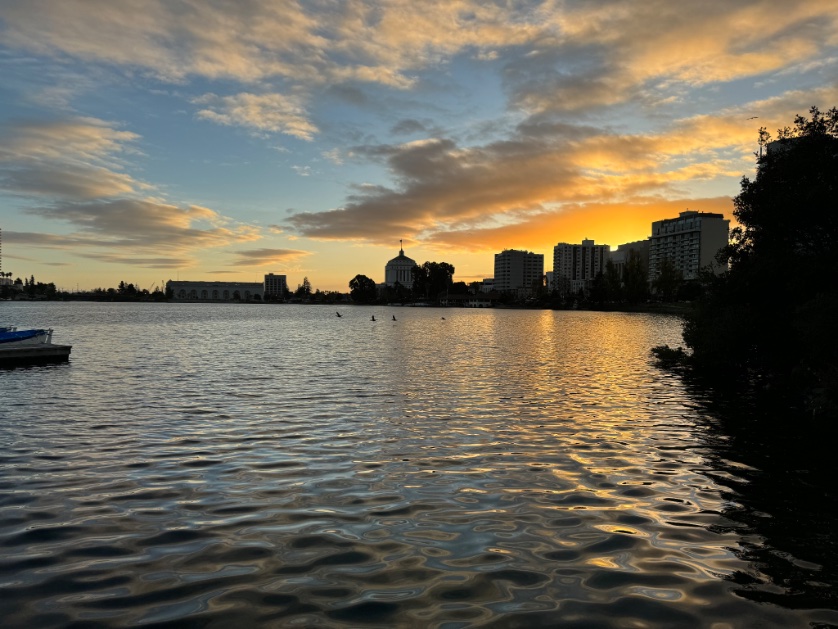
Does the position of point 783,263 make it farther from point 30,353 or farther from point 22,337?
point 22,337

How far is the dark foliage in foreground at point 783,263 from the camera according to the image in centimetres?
3122

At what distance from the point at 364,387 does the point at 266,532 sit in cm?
2099

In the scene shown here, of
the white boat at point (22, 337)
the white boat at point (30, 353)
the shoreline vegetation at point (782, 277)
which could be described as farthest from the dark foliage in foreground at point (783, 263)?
the white boat at point (22, 337)

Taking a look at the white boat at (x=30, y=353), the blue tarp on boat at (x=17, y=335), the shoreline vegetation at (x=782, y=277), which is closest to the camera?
the shoreline vegetation at (x=782, y=277)

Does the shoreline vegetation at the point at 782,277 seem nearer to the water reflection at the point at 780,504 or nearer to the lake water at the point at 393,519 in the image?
the water reflection at the point at 780,504

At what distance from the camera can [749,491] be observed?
1451 cm

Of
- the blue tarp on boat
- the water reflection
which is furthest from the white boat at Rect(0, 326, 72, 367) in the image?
the water reflection

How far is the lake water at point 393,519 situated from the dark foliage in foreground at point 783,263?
11768mm

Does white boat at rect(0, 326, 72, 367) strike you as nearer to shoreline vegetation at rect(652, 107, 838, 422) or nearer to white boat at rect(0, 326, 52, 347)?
white boat at rect(0, 326, 52, 347)

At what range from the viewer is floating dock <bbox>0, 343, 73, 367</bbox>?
42.1 m

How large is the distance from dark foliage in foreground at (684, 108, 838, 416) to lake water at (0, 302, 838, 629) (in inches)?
463

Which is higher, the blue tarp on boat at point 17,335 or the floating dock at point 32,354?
the blue tarp on boat at point 17,335

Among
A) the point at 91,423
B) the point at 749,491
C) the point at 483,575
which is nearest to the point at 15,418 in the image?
the point at 91,423

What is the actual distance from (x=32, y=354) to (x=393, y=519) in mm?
41951
